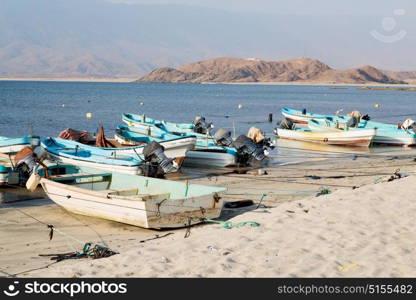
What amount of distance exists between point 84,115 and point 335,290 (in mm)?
50692

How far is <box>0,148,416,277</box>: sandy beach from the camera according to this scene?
8758 mm

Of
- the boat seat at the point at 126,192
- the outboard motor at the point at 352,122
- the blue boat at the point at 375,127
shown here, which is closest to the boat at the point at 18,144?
the boat seat at the point at 126,192

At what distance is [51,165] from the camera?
18.4 m

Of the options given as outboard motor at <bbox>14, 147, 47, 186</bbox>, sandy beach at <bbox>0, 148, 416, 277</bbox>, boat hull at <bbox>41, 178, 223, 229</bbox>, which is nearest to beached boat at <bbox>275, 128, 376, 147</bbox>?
sandy beach at <bbox>0, 148, 416, 277</bbox>

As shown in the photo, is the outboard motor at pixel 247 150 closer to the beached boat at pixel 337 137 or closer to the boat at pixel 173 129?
the boat at pixel 173 129

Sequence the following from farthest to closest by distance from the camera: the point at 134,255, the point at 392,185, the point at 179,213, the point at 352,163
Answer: the point at 352,163 < the point at 392,185 < the point at 179,213 < the point at 134,255

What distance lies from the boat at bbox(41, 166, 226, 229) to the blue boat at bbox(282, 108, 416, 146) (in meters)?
19.0

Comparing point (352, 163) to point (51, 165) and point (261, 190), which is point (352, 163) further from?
point (51, 165)

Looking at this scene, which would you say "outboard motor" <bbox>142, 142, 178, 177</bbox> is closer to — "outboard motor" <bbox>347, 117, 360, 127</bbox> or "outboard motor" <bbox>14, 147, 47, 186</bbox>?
"outboard motor" <bbox>14, 147, 47, 186</bbox>

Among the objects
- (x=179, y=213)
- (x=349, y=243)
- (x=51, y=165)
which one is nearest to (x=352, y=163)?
(x=51, y=165)

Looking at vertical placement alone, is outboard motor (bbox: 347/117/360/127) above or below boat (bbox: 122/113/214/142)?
below

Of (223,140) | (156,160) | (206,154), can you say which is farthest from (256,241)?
(223,140)

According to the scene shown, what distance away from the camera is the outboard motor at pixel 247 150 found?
23.1 meters

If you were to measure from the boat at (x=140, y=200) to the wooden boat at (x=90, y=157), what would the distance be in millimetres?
3482
